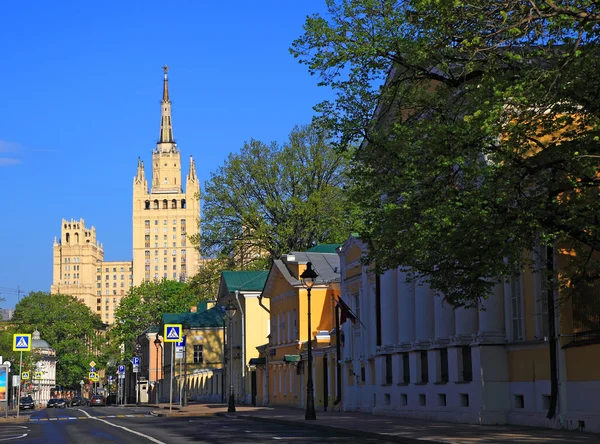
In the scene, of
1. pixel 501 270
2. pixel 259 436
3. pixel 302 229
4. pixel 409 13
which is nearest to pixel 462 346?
pixel 259 436

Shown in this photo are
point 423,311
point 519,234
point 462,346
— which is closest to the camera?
point 519,234

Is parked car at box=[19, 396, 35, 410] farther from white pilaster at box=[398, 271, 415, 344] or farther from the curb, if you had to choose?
Answer: white pilaster at box=[398, 271, 415, 344]

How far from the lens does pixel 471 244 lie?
1909 cm

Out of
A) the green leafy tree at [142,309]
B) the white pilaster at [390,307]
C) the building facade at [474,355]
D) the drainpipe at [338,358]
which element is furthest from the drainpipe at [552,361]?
the green leafy tree at [142,309]

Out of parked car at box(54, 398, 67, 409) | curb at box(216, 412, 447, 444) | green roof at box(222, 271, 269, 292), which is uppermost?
green roof at box(222, 271, 269, 292)

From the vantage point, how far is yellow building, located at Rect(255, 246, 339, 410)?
4900 cm

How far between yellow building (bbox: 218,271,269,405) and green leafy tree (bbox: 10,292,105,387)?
7907 centimetres

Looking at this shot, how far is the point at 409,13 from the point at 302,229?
46.2m

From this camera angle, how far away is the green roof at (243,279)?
66.4m

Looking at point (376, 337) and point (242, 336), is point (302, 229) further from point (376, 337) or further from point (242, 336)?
point (376, 337)

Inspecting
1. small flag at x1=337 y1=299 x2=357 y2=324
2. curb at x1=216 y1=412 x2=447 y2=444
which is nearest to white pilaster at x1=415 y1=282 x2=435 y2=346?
curb at x1=216 y1=412 x2=447 y2=444

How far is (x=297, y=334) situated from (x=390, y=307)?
672 inches

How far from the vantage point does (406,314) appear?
36.2 meters

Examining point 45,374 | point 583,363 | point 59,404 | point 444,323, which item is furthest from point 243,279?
point 45,374
